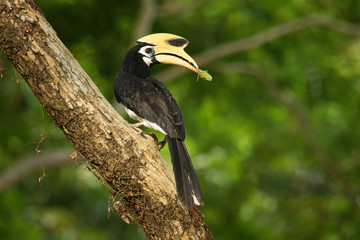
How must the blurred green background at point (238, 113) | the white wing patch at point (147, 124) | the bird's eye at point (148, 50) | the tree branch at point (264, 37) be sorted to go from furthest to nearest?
the tree branch at point (264, 37) → the blurred green background at point (238, 113) → the bird's eye at point (148, 50) → the white wing patch at point (147, 124)

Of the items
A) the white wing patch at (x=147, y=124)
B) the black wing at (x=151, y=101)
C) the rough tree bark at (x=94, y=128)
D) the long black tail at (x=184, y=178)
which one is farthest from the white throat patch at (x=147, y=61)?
the rough tree bark at (x=94, y=128)

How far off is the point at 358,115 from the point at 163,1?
355 centimetres

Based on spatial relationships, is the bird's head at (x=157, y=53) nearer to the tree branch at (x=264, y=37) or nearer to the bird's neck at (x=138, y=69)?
the bird's neck at (x=138, y=69)

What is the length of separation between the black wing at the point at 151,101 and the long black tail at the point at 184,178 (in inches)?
4.2

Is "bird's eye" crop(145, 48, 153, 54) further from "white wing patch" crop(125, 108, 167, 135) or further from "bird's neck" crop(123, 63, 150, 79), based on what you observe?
"white wing patch" crop(125, 108, 167, 135)

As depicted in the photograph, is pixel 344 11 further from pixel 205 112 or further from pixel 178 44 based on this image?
pixel 178 44

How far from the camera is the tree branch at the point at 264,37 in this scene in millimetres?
7203

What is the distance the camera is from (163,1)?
26.0 ft

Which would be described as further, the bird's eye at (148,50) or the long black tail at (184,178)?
the bird's eye at (148,50)

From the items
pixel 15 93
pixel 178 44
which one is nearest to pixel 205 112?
pixel 15 93

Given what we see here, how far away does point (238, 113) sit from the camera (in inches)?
347

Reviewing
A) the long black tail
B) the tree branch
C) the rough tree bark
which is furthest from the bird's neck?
the tree branch

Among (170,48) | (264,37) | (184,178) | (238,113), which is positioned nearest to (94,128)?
(184,178)

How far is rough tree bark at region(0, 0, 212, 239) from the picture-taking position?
2.59 m
